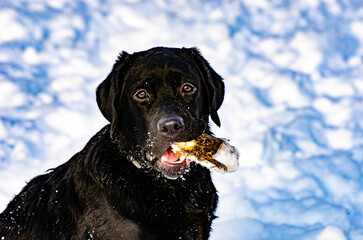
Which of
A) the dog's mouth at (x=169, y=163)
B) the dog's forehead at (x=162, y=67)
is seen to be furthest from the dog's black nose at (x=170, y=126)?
the dog's forehead at (x=162, y=67)

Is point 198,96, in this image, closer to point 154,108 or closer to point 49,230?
point 154,108

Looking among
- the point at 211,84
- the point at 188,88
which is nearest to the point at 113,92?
the point at 188,88

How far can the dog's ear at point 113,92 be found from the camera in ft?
13.9

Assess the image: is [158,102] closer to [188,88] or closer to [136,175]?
[188,88]

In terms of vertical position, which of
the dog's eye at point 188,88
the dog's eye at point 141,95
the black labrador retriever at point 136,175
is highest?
the dog's eye at point 188,88

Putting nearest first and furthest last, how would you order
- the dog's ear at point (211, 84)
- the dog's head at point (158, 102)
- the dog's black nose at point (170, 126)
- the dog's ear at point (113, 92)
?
the dog's black nose at point (170, 126) → the dog's head at point (158, 102) → the dog's ear at point (113, 92) → the dog's ear at point (211, 84)

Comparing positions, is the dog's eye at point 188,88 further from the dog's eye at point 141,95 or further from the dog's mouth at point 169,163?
the dog's mouth at point 169,163

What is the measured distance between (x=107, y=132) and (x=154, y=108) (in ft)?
1.86

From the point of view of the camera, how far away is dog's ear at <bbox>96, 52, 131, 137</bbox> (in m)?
4.25

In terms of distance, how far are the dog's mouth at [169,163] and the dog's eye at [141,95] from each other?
0.52 meters

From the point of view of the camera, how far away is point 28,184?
15.8ft

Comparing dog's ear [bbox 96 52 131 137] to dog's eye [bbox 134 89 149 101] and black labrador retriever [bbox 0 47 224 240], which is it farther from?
dog's eye [bbox 134 89 149 101]

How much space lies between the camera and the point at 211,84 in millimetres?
4559

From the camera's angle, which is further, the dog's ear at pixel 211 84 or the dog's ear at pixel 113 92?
the dog's ear at pixel 211 84
